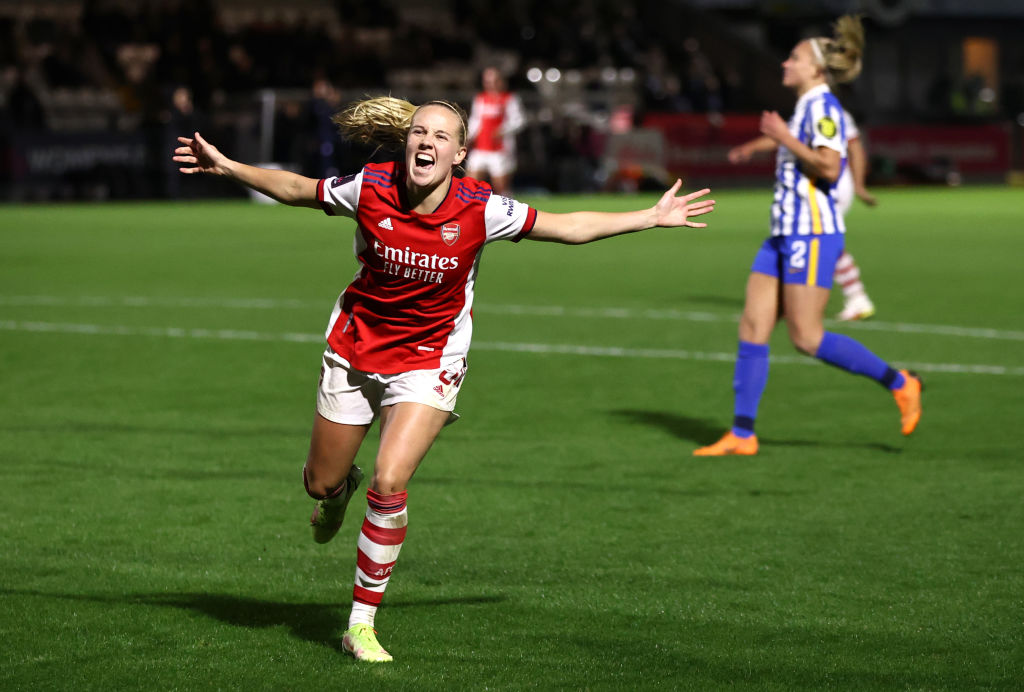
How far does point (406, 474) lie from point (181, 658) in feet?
2.76

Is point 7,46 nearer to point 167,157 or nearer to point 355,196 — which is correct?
point 167,157

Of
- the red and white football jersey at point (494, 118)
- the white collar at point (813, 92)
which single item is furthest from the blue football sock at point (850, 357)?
the red and white football jersey at point (494, 118)

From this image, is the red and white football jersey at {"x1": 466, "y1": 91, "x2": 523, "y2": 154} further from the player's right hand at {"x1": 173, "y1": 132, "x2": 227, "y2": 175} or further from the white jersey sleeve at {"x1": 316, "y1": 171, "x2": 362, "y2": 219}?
the white jersey sleeve at {"x1": 316, "y1": 171, "x2": 362, "y2": 219}

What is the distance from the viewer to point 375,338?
4852 mm

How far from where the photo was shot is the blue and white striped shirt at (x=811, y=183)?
765 centimetres

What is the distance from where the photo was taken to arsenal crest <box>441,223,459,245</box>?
4781 millimetres

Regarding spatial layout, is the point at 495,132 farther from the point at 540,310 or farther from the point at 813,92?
the point at 813,92

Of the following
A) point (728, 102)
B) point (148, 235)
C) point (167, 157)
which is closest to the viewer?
point (148, 235)

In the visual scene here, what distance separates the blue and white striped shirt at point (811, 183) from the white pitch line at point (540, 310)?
4.78 m

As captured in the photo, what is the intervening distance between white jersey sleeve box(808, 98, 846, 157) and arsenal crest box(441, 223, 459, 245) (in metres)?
3.36

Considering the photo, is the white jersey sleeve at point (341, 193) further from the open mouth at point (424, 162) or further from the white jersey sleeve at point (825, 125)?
the white jersey sleeve at point (825, 125)

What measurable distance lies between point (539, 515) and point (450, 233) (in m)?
1.96

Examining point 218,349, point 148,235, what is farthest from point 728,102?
point 218,349

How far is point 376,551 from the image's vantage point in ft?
15.1
